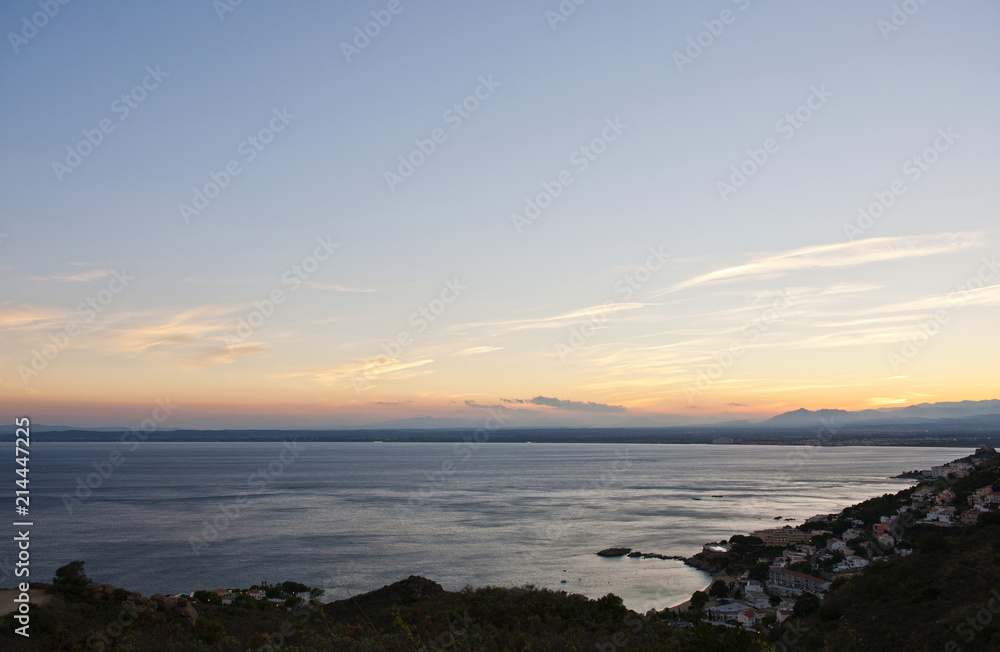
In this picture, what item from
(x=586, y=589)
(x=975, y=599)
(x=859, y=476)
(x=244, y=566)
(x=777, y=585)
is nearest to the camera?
(x=975, y=599)

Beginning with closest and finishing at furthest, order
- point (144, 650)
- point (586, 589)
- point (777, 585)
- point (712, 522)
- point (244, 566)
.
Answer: point (144, 650), point (777, 585), point (586, 589), point (244, 566), point (712, 522)

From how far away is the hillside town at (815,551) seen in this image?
2569 centimetres

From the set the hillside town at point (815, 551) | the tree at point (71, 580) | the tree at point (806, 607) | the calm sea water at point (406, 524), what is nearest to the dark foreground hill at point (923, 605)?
the tree at point (806, 607)

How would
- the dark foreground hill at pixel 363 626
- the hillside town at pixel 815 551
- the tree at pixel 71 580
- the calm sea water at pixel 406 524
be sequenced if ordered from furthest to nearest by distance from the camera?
the calm sea water at pixel 406 524 < the hillside town at pixel 815 551 < the tree at pixel 71 580 < the dark foreground hill at pixel 363 626

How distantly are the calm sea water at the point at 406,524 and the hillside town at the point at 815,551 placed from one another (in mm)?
2844

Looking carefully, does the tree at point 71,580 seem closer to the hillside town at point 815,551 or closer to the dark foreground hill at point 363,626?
the dark foreground hill at point 363,626

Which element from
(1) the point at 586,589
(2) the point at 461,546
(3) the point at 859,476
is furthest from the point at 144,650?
(3) the point at 859,476

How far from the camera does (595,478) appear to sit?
98.1 meters

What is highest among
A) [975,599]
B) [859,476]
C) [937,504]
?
[975,599]

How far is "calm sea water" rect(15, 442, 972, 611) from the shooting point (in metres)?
34.8

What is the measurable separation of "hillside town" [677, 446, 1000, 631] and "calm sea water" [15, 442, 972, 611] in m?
2.84

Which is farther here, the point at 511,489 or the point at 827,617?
the point at 511,489

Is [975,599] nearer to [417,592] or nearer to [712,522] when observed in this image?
[417,592]

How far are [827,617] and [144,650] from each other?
14.9m
